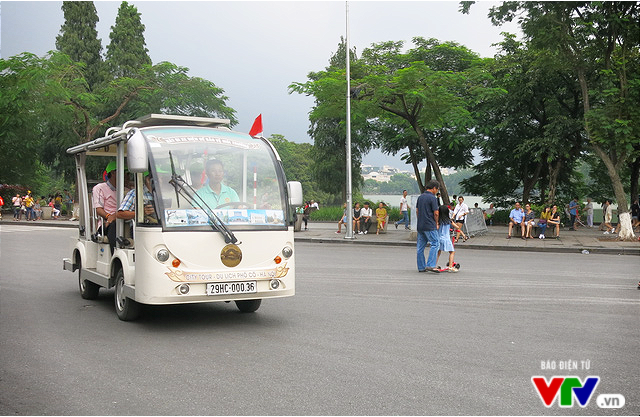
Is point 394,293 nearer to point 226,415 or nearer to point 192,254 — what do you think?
point 192,254

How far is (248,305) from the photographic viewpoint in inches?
323

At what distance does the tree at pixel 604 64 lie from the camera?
165 cm

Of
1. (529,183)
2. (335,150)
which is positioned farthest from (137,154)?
(335,150)

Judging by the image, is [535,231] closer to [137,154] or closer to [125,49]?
[137,154]

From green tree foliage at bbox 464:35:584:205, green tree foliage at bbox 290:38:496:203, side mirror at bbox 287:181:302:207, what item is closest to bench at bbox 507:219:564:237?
green tree foliage at bbox 290:38:496:203

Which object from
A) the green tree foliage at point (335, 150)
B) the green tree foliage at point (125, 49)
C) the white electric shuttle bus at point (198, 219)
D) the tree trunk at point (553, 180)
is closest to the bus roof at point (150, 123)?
the white electric shuttle bus at point (198, 219)

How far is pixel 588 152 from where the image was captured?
31922 millimetres

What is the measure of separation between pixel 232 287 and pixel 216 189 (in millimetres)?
1228

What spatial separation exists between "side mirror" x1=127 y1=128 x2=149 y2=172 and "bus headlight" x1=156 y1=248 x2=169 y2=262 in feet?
3.06

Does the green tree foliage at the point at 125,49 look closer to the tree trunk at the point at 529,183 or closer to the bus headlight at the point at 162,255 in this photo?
the tree trunk at the point at 529,183

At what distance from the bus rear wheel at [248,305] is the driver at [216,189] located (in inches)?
59.3

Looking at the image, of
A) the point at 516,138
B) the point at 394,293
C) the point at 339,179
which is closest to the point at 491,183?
the point at 516,138

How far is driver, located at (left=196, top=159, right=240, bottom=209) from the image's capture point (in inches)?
288

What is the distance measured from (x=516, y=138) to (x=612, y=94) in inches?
516
